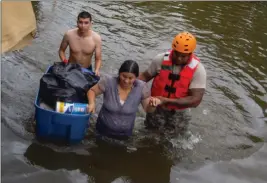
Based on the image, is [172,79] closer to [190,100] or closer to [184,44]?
[190,100]

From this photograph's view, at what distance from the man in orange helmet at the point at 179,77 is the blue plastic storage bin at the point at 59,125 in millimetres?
1140

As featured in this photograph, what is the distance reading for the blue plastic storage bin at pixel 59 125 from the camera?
4547mm

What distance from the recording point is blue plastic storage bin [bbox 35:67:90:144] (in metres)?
4.55

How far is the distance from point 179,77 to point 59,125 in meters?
1.64

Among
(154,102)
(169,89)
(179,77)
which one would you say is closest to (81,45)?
(169,89)

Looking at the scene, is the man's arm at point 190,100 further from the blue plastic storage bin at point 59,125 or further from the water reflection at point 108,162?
the blue plastic storage bin at point 59,125

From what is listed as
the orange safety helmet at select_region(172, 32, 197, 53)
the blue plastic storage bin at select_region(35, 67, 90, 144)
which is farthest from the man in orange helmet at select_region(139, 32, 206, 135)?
the blue plastic storage bin at select_region(35, 67, 90, 144)

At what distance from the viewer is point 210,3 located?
1359cm

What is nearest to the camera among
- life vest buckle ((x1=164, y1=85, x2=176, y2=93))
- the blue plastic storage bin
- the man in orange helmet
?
the blue plastic storage bin

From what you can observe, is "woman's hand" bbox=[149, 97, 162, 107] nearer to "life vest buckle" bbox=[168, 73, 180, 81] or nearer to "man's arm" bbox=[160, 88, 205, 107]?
"man's arm" bbox=[160, 88, 205, 107]

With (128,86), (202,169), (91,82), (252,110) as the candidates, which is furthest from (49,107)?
(252,110)

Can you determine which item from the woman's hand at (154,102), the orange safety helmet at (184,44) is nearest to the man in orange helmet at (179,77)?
the orange safety helmet at (184,44)

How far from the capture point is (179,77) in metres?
5.05

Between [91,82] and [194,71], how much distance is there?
4.43 ft
